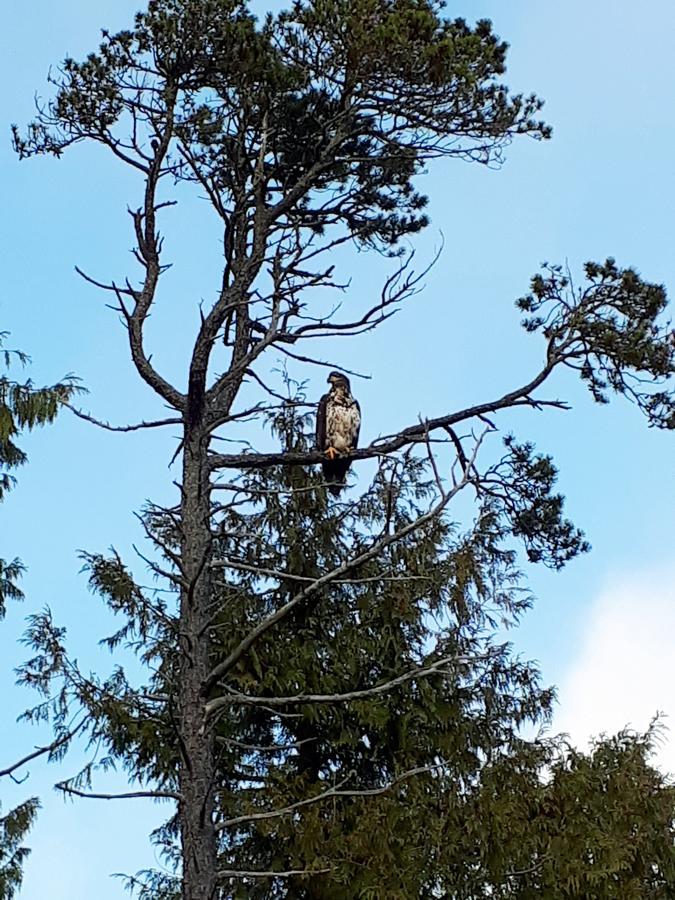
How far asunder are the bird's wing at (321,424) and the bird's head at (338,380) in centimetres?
20

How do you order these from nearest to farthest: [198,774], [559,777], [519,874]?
[198,774]
[519,874]
[559,777]

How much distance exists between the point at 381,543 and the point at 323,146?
14.8ft

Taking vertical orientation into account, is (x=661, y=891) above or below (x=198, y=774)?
below

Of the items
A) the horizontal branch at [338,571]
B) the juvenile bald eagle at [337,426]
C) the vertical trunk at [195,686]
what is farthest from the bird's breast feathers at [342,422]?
the horizontal branch at [338,571]

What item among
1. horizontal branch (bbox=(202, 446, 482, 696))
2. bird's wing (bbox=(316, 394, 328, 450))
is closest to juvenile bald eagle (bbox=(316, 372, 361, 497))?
bird's wing (bbox=(316, 394, 328, 450))

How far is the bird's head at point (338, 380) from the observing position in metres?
12.2

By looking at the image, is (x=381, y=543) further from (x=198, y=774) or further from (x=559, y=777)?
(x=559, y=777)

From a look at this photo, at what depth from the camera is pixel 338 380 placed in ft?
40.5

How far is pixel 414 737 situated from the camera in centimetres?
1098

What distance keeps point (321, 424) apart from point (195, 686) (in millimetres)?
3174

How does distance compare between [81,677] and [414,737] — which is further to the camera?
[414,737]

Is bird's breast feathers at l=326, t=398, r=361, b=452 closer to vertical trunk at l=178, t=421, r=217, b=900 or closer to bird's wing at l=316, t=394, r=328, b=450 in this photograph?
bird's wing at l=316, t=394, r=328, b=450

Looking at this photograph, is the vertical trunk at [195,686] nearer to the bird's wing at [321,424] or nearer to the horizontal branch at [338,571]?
the horizontal branch at [338,571]

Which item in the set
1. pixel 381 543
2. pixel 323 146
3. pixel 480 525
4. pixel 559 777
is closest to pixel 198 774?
pixel 381 543
